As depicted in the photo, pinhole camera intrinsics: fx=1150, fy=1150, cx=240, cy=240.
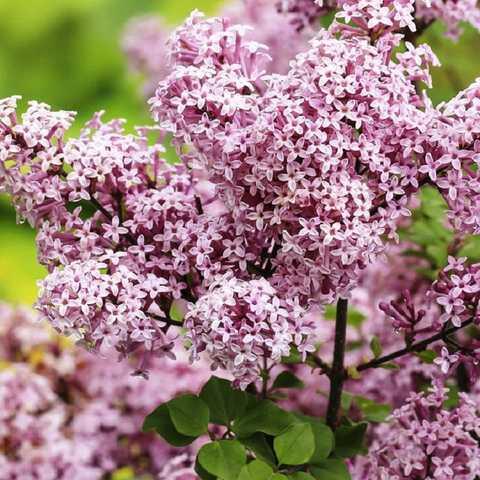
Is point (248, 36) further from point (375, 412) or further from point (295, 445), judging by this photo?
point (295, 445)

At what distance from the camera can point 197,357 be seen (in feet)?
2.53

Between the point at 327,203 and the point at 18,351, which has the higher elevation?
the point at 18,351

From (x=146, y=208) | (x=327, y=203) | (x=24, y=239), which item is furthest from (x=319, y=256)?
(x=24, y=239)

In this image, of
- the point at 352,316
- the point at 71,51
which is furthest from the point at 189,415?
the point at 71,51

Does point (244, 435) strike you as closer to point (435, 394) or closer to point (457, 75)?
point (435, 394)

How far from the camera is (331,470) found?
84 cm

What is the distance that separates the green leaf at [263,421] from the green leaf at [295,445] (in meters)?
0.02

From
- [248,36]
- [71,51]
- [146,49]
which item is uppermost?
[71,51]

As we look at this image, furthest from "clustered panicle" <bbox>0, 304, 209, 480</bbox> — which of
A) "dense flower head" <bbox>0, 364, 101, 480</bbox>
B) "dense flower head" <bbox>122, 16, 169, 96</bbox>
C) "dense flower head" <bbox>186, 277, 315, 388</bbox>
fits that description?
"dense flower head" <bbox>122, 16, 169, 96</bbox>

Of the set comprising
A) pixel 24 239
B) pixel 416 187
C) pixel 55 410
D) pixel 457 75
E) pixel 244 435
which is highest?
pixel 24 239

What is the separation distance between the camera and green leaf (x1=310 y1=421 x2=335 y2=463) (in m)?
0.84

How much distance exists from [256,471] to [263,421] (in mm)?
67

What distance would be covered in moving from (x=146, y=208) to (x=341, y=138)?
0.53 ft

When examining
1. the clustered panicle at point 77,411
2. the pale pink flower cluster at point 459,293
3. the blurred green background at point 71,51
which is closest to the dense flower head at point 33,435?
the clustered panicle at point 77,411
